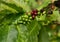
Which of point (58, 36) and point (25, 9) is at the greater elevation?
point (25, 9)

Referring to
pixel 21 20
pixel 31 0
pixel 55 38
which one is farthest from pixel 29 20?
pixel 55 38

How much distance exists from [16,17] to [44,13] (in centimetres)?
14

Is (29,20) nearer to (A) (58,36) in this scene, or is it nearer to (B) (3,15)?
(B) (3,15)

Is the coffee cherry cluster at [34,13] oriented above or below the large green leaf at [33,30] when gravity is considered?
above

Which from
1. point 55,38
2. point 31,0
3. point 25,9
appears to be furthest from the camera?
point 55,38

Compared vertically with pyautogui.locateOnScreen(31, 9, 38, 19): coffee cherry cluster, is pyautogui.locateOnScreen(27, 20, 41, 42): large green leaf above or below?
below

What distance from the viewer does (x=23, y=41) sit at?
2.73 feet

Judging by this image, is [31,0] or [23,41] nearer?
[23,41]

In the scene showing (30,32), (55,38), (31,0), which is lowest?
(55,38)

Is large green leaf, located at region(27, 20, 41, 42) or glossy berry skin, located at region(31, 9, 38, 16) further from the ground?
glossy berry skin, located at region(31, 9, 38, 16)

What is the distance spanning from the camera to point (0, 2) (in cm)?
93

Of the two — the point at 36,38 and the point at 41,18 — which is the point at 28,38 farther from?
the point at 41,18

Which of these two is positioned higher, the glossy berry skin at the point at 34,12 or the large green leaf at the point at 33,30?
the glossy berry skin at the point at 34,12

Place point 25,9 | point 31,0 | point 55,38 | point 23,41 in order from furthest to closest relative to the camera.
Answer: point 55,38 → point 31,0 → point 25,9 → point 23,41
